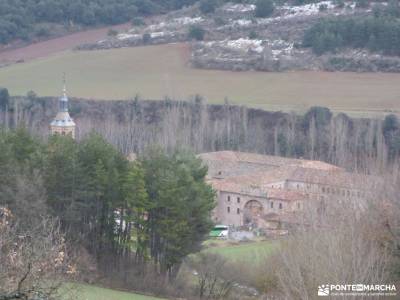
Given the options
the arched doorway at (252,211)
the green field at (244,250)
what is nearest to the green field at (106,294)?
the green field at (244,250)

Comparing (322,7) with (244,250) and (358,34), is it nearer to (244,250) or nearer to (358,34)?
(358,34)

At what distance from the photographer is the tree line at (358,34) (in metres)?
78.1

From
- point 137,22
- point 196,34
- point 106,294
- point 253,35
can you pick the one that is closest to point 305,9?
point 253,35

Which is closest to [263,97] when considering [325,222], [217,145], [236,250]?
[217,145]

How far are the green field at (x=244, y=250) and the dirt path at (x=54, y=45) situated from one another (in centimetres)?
5064

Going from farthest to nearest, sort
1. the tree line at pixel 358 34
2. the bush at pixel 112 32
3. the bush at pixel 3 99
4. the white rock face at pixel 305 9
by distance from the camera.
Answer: the bush at pixel 112 32, the white rock face at pixel 305 9, the tree line at pixel 358 34, the bush at pixel 3 99

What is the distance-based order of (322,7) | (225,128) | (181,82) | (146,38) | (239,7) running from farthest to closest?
(239,7)
(322,7)
(146,38)
(181,82)
(225,128)

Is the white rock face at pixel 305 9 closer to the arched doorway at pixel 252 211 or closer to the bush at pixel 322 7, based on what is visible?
the bush at pixel 322 7

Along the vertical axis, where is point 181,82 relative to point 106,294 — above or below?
above

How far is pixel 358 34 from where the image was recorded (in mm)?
80312

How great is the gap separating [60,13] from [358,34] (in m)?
26.8

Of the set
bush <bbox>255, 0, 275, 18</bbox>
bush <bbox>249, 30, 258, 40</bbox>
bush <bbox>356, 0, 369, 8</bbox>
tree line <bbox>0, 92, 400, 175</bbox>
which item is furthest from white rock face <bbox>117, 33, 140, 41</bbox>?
tree line <bbox>0, 92, 400, 175</bbox>

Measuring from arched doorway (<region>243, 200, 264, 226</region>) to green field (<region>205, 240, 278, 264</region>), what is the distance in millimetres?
5096

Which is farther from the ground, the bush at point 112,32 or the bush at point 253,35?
the bush at point 112,32
